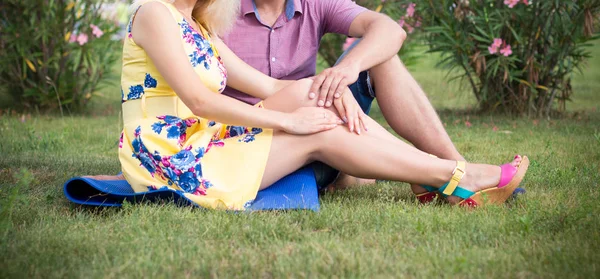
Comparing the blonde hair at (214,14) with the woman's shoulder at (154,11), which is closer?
the woman's shoulder at (154,11)

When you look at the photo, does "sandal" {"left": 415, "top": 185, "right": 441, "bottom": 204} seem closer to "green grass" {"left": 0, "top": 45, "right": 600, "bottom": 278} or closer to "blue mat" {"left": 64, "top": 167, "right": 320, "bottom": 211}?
"green grass" {"left": 0, "top": 45, "right": 600, "bottom": 278}

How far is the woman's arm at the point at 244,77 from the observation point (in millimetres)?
2920

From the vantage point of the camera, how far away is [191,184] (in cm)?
244

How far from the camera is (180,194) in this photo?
244 cm

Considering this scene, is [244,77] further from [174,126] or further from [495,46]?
[495,46]

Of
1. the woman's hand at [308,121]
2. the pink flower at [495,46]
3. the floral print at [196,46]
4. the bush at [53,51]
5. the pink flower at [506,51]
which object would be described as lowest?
the bush at [53,51]

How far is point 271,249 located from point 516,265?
0.70 meters

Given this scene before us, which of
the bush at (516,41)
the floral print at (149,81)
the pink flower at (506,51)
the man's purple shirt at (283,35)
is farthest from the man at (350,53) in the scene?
the pink flower at (506,51)

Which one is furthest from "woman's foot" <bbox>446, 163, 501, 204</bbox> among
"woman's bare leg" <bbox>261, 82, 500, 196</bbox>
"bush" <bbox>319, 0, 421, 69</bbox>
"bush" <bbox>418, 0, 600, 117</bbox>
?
"bush" <bbox>319, 0, 421, 69</bbox>

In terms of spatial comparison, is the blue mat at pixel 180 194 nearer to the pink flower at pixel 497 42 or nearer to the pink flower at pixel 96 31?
the pink flower at pixel 497 42

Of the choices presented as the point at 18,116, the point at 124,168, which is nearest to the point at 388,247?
the point at 124,168

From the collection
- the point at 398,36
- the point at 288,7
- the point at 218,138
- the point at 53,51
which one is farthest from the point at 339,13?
the point at 53,51

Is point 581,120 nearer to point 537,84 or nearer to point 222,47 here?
point 537,84

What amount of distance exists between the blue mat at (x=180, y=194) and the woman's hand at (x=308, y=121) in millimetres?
218
